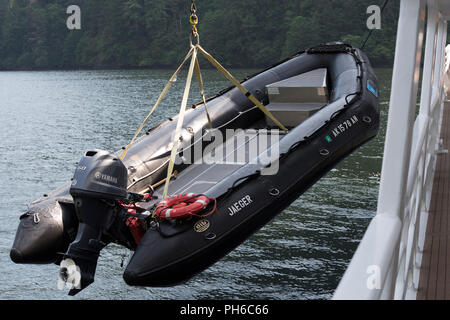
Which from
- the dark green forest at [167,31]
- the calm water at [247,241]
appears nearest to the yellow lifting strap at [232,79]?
the calm water at [247,241]

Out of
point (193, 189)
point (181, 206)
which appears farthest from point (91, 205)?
point (193, 189)

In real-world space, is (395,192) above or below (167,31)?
below

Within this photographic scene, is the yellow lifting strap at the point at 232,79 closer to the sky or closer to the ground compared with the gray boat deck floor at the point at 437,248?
closer to the sky

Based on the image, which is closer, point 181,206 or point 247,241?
point 181,206

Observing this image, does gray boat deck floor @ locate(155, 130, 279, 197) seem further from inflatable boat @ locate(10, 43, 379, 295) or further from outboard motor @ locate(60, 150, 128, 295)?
outboard motor @ locate(60, 150, 128, 295)

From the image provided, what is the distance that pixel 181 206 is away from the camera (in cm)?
316

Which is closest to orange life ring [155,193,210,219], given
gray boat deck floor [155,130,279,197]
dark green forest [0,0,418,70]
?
gray boat deck floor [155,130,279,197]

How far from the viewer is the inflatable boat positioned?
3043mm

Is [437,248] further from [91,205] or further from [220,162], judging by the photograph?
[220,162]

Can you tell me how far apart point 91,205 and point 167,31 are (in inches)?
1609

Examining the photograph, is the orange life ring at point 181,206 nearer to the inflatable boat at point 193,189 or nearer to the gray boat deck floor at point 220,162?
the inflatable boat at point 193,189

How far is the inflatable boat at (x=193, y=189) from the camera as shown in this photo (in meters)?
3.04

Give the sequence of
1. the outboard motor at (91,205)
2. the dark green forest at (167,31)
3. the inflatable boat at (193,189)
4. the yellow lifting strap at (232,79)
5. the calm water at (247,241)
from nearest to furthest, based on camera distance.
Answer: the outboard motor at (91,205) < the inflatable boat at (193,189) < the yellow lifting strap at (232,79) < the calm water at (247,241) < the dark green forest at (167,31)
